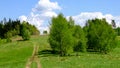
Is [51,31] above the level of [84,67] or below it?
above

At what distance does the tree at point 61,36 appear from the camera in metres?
72.6

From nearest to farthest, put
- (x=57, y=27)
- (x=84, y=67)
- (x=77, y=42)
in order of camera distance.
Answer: (x=84, y=67)
(x=57, y=27)
(x=77, y=42)

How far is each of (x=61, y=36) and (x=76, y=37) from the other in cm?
1343

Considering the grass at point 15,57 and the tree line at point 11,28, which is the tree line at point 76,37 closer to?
the grass at point 15,57

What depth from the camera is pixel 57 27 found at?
238 ft

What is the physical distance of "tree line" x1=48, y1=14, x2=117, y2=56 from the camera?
239 ft

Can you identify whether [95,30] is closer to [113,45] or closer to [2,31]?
[113,45]

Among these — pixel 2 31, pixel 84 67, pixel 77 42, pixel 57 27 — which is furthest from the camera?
pixel 2 31

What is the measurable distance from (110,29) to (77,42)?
10.1 meters

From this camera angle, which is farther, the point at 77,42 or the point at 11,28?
the point at 11,28

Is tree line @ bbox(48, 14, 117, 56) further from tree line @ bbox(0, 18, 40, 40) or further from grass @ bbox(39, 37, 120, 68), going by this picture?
tree line @ bbox(0, 18, 40, 40)

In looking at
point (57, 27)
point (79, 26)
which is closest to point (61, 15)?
point (57, 27)

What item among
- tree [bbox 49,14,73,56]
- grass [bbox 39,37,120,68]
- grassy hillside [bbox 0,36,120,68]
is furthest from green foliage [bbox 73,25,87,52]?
grass [bbox 39,37,120,68]

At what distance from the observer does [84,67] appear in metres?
36.3
